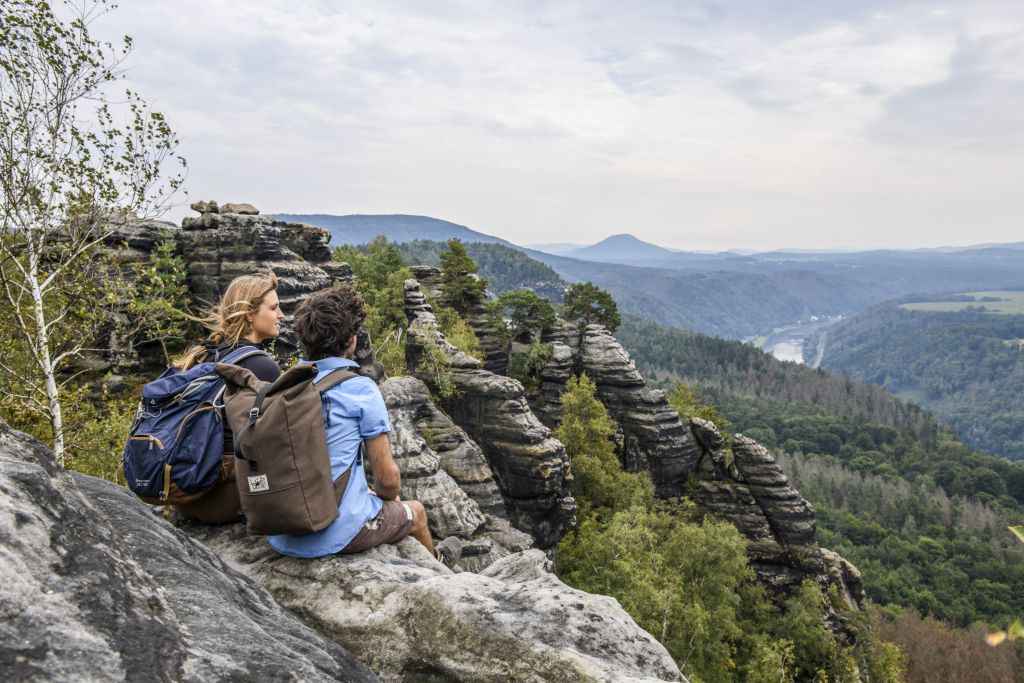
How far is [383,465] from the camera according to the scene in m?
4.90

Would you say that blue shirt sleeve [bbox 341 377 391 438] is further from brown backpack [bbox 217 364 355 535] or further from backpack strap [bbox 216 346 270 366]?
backpack strap [bbox 216 346 270 366]

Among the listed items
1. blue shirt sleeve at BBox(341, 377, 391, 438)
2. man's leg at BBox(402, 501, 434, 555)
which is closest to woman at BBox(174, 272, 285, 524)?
blue shirt sleeve at BBox(341, 377, 391, 438)

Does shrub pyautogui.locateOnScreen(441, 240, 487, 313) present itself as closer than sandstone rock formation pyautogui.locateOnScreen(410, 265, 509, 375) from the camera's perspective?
No

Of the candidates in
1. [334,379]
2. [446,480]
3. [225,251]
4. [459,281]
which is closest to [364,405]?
[334,379]

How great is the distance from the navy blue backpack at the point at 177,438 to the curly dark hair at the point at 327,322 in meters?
0.91

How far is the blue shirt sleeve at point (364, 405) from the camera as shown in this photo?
4652 millimetres

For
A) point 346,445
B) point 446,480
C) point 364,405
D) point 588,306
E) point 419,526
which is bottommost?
point 446,480

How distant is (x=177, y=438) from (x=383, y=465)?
5.60 feet

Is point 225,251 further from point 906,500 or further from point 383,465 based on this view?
point 906,500

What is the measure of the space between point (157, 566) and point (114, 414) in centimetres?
1308

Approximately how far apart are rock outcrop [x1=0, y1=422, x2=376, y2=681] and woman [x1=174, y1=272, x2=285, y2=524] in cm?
109

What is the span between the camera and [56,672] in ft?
7.70

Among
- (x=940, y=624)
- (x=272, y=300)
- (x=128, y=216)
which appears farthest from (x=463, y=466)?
(x=940, y=624)

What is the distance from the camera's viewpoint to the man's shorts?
4.96 metres
